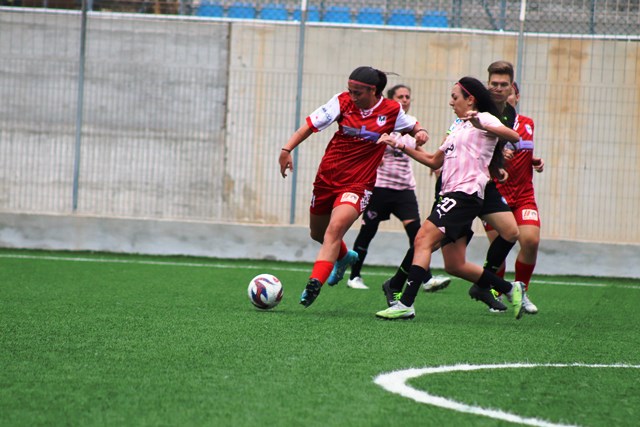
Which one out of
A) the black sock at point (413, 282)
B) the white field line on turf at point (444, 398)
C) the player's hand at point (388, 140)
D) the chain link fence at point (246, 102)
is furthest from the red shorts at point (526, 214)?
the chain link fence at point (246, 102)

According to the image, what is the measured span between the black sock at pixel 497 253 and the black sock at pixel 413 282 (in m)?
1.41

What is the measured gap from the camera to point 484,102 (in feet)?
25.7

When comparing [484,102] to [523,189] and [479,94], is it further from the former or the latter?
[523,189]

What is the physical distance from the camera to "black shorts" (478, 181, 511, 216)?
8242mm

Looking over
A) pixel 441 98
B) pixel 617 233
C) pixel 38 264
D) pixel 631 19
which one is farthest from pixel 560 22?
pixel 38 264

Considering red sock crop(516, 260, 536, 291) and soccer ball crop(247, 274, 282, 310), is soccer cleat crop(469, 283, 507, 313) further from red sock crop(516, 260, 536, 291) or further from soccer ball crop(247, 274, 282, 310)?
soccer ball crop(247, 274, 282, 310)

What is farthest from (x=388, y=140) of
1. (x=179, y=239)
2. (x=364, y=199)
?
(x=179, y=239)

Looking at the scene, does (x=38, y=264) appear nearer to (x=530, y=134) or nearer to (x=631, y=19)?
(x=530, y=134)

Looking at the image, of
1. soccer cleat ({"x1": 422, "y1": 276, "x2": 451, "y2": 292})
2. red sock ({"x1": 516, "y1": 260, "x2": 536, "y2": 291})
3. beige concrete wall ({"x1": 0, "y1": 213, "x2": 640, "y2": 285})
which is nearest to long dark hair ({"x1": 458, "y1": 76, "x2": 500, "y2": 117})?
red sock ({"x1": 516, "y1": 260, "x2": 536, "y2": 291})

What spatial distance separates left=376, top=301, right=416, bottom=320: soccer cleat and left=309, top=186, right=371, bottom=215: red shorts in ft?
2.97

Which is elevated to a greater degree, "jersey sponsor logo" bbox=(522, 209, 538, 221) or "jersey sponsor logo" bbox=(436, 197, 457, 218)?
"jersey sponsor logo" bbox=(436, 197, 457, 218)

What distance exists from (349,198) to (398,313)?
3.51 feet

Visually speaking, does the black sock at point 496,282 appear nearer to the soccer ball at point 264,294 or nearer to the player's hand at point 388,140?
the player's hand at point 388,140

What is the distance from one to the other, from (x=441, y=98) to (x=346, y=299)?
659 cm
